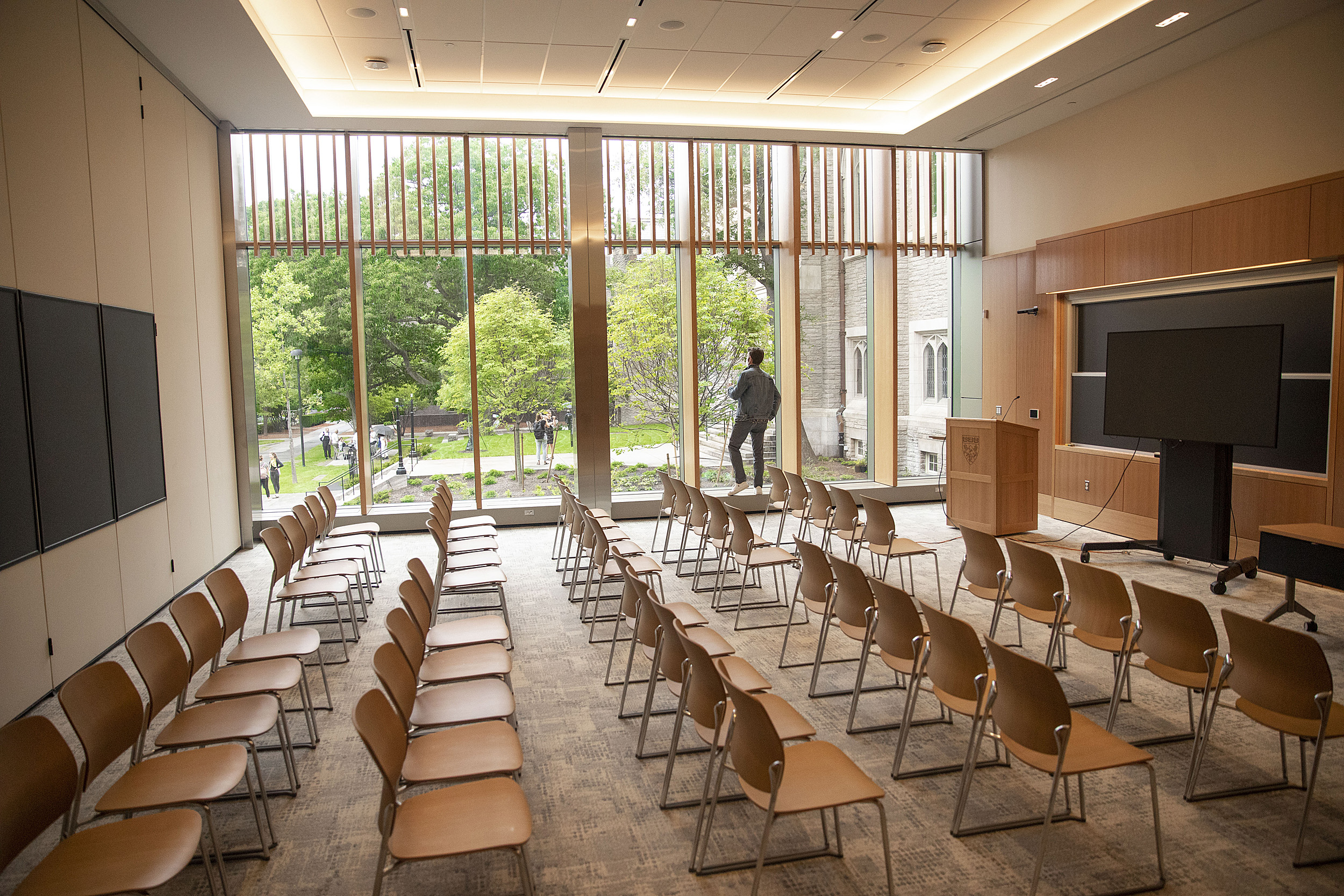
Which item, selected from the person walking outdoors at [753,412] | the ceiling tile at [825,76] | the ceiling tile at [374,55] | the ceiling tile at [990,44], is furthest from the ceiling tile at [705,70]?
the person walking outdoors at [753,412]

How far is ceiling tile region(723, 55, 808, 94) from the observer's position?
823cm

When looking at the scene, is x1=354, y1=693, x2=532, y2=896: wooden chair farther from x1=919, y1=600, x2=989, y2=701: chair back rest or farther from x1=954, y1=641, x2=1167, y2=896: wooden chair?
x1=919, y1=600, x2=989, y2=701: chair back rest

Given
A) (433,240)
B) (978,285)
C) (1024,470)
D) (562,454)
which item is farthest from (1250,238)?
(433,240)

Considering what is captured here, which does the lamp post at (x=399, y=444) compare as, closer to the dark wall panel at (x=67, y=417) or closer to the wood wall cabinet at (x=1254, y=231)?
the dark wall panel at (x=67, y=417)

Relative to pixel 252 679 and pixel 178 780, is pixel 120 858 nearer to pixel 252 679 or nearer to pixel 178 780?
pixel 178 780

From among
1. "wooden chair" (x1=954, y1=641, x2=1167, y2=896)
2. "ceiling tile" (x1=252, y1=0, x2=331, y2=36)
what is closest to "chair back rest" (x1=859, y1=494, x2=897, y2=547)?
"wooden chair" (x1=954, y1=641, x2=1167, y2=896)

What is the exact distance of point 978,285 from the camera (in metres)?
10.7

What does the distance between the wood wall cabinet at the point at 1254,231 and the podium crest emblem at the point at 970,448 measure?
8.18ft

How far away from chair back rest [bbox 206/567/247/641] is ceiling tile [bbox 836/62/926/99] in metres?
7.65

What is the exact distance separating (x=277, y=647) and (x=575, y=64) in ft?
20.9

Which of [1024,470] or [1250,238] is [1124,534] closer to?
[1024,470]

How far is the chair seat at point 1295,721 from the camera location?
3033mm

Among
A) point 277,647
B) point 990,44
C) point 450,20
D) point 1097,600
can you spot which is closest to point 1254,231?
point 990,44

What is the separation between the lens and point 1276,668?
314 centimetres
